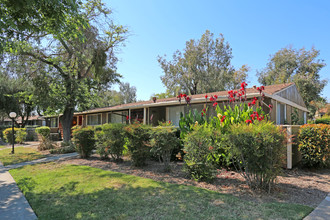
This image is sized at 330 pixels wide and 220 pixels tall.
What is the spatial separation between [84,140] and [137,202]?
20.0 ft

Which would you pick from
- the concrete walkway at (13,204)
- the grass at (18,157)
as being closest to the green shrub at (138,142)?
the concrete walkway at (13,204)

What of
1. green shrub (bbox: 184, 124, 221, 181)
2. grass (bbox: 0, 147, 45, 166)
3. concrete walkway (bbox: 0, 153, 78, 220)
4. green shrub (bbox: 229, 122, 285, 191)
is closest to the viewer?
concrete walkway (bbox: 0, 153, 78, 220)

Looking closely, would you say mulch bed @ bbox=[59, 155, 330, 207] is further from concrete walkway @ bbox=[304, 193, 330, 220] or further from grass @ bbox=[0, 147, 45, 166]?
grass @ bbox=[0, 147, 45, 166]

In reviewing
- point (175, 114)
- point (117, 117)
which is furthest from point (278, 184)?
point (117, 117)

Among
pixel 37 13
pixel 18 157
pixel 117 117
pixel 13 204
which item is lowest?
pixel 18 157

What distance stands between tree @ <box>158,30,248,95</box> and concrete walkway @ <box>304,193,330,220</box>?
2384 centimetres

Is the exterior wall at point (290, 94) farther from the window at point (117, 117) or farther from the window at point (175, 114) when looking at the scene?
the window at point (117, 117)

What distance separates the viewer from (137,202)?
11.9 ft

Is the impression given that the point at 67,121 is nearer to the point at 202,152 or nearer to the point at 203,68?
the point at 202,152

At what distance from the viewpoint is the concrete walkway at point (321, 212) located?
117 inches

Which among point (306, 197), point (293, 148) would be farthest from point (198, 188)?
point (293, 148)

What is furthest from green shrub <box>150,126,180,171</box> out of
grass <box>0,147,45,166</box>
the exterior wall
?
the exterior wall

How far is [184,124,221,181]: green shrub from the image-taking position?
4.82 m

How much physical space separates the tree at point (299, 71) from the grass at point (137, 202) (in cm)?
2479
